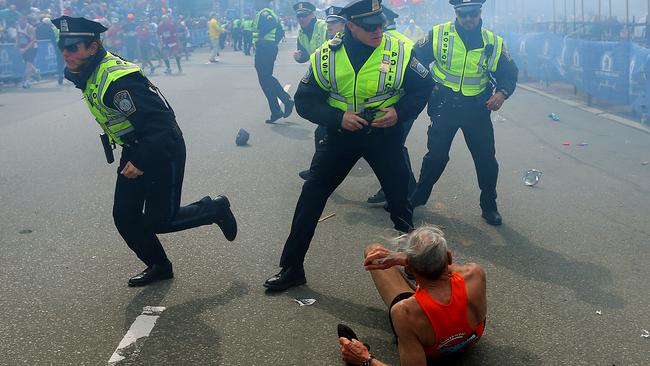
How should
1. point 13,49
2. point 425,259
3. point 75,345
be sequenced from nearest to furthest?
point 425,259
point 75,345
point 13,49

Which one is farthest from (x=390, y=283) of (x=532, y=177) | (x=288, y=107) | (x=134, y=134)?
(x=288, y=107)

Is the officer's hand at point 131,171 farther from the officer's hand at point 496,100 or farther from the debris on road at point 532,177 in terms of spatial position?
the debris on road at point 532,177

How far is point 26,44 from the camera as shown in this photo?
66.0ft

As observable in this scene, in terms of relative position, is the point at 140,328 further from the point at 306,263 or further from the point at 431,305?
the point at 431,305

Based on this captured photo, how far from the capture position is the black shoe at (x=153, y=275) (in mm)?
5258

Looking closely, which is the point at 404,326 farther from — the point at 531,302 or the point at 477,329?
the point at 531,302

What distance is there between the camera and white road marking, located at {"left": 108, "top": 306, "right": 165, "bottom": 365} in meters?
4.24

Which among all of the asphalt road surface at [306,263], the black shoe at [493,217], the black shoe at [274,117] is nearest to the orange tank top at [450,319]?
the asphalt road surface at [306,263]

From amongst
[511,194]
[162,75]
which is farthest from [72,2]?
[511,194]

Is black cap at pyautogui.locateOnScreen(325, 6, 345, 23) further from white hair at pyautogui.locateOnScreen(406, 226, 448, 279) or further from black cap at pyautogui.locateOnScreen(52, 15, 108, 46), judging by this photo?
white hair at pyautogui.locateOnScreen(406, 226, 448, 279)

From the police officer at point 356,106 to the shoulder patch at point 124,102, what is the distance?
42.1 inches

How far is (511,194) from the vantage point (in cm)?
810

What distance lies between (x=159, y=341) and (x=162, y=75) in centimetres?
2114

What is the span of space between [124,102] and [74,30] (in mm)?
531
